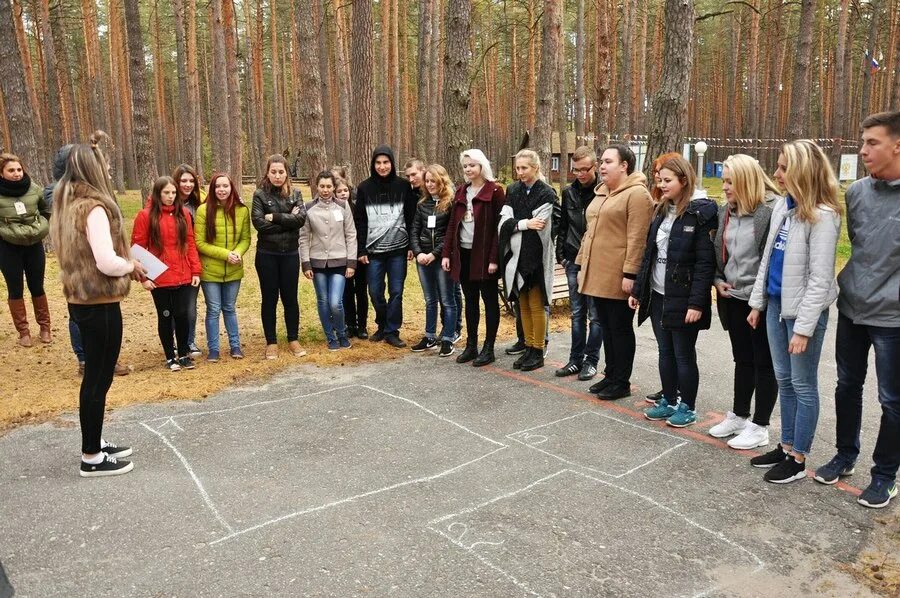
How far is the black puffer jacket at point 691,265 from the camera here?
449 cm

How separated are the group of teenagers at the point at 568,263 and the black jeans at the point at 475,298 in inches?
0.9

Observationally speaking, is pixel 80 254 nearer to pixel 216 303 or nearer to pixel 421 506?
pixel 421 506

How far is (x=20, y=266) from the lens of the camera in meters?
7.11

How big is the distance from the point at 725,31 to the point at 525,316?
36836mm

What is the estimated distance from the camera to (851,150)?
101 feet

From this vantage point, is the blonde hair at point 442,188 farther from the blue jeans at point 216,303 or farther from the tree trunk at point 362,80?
the tree trunk at point 362,80

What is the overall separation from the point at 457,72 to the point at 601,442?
6293 mm

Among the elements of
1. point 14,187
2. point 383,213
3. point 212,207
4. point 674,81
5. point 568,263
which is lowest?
point 568,263

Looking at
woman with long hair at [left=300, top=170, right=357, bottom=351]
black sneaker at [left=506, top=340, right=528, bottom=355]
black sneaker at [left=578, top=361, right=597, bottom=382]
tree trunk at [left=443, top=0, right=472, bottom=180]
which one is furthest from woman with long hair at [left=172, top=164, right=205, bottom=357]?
tree trunk at [left=443, top=0, right=472, bottom=180]

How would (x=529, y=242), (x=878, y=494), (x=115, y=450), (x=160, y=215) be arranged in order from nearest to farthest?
1. (x=878, y=494)
2. (x=115, y=450)
3. (x=529, y=242)
4. (x=160, y=215)

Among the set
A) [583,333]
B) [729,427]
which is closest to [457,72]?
[583,333]

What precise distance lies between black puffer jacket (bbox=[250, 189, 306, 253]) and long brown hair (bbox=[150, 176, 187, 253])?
0.64 metres

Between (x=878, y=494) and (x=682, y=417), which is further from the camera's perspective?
(x=682, y=417)

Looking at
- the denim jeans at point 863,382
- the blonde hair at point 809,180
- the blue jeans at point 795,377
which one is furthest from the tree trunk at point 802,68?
the denim jeans at point 863,382
